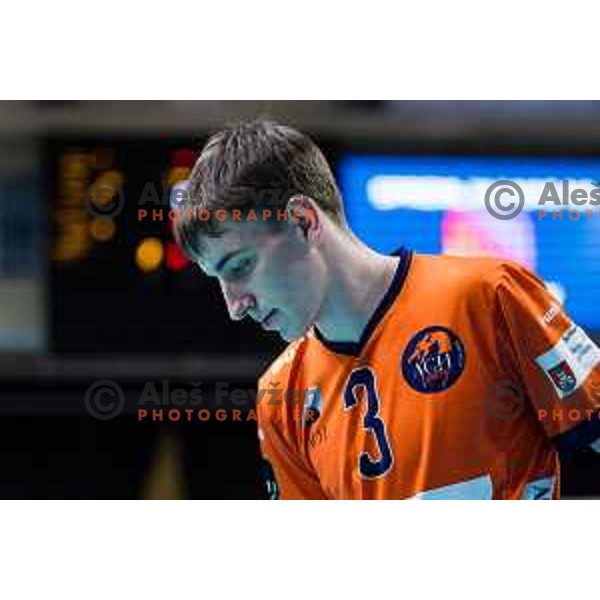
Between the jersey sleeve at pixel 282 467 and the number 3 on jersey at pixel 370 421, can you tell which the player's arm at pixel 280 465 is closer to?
the jersey sleeve at pixel 282 467

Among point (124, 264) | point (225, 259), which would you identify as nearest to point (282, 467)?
point (225, 259)

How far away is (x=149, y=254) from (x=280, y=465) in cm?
61

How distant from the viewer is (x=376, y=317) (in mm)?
2516

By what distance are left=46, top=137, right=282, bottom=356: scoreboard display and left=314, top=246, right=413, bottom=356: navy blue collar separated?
0.13 m

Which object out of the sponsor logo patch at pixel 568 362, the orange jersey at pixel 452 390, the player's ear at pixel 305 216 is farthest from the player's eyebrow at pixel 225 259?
the sponsor logo patch at pixel 568 362

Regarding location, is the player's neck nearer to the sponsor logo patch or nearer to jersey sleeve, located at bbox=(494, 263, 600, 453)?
jersey sleeve, located at bbox=(494, 263, 600, 453)

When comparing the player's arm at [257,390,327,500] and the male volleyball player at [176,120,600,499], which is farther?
the player's arm at [257,390,327,500]

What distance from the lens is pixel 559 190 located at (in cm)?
267

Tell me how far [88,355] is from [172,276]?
0.28 m

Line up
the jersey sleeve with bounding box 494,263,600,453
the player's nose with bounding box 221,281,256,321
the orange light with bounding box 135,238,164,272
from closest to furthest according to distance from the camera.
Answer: the jersey sleeve with bounding box 494,263,600,453
the player's nose with bounding box 221,281,256,321
the orange light with bounding box 135,238,164,272

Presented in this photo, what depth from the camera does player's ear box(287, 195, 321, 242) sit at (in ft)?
8.26

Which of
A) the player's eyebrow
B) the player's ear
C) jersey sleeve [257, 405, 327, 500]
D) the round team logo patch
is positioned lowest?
jersey sleeve [257, 405, 327, 500]

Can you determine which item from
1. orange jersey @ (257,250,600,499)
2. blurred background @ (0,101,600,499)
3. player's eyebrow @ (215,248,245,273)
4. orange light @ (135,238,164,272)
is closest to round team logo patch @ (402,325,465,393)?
orange jersey @ (257,250,600,499)

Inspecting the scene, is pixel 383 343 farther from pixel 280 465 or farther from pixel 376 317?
pixel 280 465
